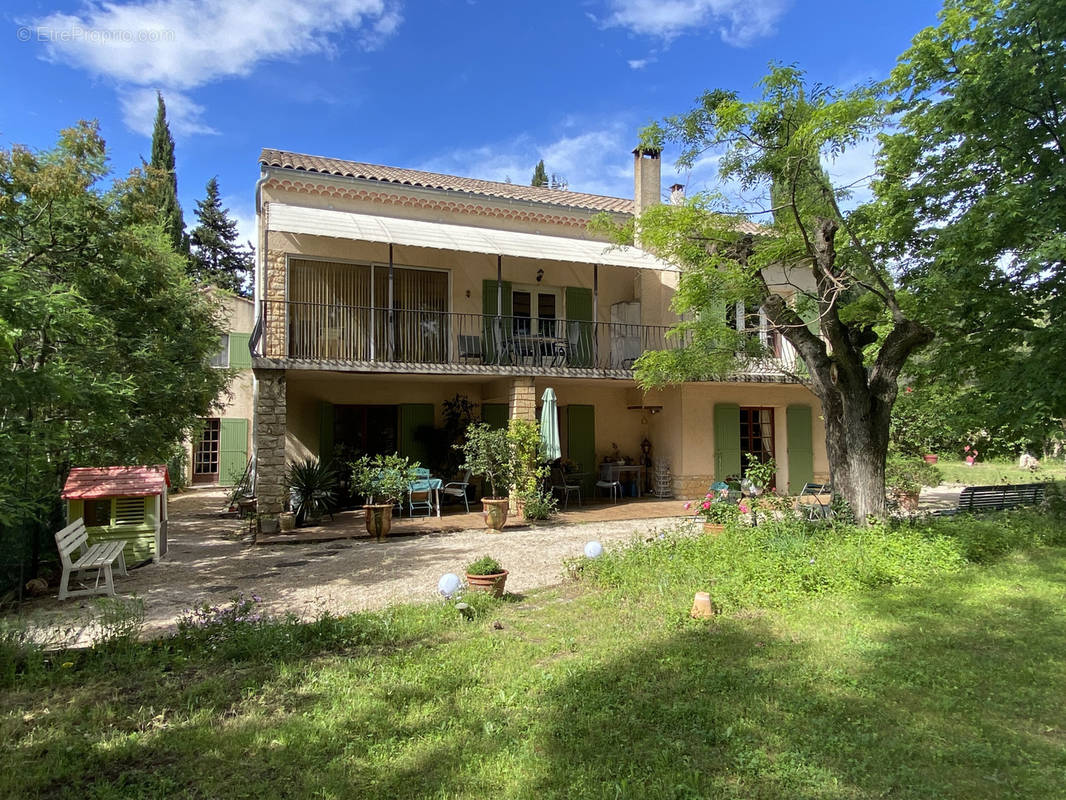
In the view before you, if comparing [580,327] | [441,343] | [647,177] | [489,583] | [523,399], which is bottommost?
[489,583]

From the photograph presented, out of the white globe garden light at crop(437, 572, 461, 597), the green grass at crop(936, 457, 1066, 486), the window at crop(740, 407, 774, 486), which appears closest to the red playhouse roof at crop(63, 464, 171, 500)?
the white globe garden light at crop(437, 572, 461, 597)

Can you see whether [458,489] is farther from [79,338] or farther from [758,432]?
[758,432]

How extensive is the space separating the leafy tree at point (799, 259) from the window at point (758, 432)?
22.8 ft

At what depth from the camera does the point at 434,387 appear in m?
13.8

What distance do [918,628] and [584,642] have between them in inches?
103

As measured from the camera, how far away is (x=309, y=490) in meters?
10.9

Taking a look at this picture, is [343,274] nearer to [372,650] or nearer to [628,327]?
[628,327]

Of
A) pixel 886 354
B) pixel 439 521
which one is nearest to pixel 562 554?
pixel 439 521

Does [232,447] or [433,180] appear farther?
[232,447]

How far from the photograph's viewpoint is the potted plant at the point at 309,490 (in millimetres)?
10906

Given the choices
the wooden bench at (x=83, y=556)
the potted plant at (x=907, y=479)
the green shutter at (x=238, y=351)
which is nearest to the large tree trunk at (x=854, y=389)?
the potted plant at (x=907, y=479)

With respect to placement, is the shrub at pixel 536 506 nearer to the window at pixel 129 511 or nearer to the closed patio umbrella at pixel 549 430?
the closed patio umbrella at pixel 549 430

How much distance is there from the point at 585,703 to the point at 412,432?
408 inches

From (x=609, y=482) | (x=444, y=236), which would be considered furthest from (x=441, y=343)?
(x=609, y=482)
